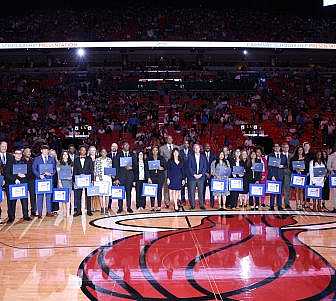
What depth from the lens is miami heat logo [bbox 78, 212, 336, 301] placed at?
5.46 meters

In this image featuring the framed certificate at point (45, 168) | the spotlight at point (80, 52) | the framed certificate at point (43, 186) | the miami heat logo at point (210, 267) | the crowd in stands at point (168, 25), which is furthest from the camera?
the spotlight at point (80, 52)

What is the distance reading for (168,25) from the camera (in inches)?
1125

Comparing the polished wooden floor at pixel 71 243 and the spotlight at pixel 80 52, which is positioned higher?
the spotlight at pixel 80 52

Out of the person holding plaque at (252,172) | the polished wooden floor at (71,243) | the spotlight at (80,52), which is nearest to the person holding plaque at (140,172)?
the polished wooden floor at (71,243)

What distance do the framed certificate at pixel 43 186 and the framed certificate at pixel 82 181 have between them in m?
0.60

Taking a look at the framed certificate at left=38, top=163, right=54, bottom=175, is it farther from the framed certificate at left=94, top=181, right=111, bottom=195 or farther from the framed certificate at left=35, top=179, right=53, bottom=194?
the framed certificate at left=94, top=181, right=111, bottom=195

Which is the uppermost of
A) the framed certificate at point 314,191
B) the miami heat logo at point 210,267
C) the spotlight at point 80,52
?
the spotlight at point 80,52

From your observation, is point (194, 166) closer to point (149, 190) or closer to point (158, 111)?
point (149, 190)

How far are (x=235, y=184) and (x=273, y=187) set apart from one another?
919 millimetres

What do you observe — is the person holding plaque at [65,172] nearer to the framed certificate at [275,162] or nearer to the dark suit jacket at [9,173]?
the dark suit jacket at [9,173]

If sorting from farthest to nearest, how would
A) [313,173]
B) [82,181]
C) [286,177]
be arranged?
[286,177], [313,173], [82,181]

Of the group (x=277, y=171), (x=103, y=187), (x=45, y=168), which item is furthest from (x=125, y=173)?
(x=277, y=171)

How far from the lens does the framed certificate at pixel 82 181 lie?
9.85 m

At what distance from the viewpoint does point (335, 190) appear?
1120cm
